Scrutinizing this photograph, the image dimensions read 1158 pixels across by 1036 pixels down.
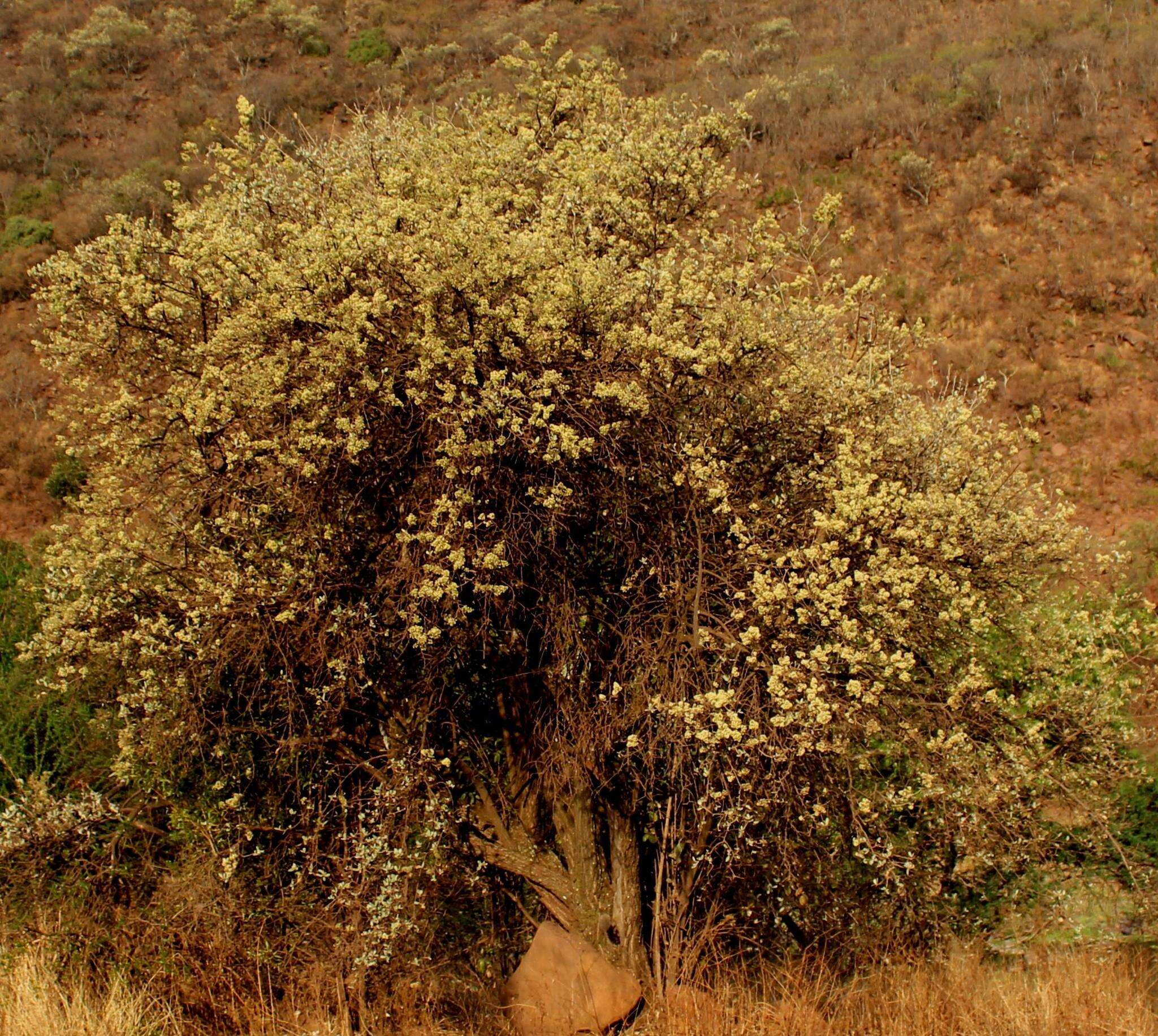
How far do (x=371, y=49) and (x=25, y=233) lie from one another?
44.0ft

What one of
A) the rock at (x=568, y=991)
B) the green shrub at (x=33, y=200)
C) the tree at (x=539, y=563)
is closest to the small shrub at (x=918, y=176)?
the tree at (x=539, y=563)

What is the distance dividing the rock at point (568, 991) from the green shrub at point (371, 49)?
32.6m

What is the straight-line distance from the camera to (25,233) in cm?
2594

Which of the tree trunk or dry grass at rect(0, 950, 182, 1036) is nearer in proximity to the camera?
dry grass at rect(0, 950, 182, 1036)

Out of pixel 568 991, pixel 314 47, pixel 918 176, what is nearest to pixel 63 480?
pixel 568 991

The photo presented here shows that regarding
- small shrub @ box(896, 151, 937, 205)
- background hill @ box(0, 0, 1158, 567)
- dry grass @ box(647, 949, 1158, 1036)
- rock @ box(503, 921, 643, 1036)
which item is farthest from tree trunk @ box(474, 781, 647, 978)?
small shrub @ box(896, 151, 937, 205)

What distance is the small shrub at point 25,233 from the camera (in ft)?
84.3

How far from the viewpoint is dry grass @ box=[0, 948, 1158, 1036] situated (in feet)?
16.3

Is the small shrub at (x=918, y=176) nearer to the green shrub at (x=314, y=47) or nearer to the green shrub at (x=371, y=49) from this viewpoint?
the green shrub at (x=371, y=49)

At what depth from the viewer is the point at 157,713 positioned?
5.94m

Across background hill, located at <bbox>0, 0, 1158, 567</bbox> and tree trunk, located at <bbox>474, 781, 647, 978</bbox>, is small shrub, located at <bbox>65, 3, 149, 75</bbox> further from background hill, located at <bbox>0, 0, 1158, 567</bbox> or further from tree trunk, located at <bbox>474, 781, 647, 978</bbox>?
tree trunk, located at <bbox>474, 781, 647, 978</bbox>

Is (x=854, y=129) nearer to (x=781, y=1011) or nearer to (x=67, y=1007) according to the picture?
(x=781, y=1011)

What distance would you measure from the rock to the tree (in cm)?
26

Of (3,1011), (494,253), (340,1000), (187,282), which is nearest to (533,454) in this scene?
(494,253)
